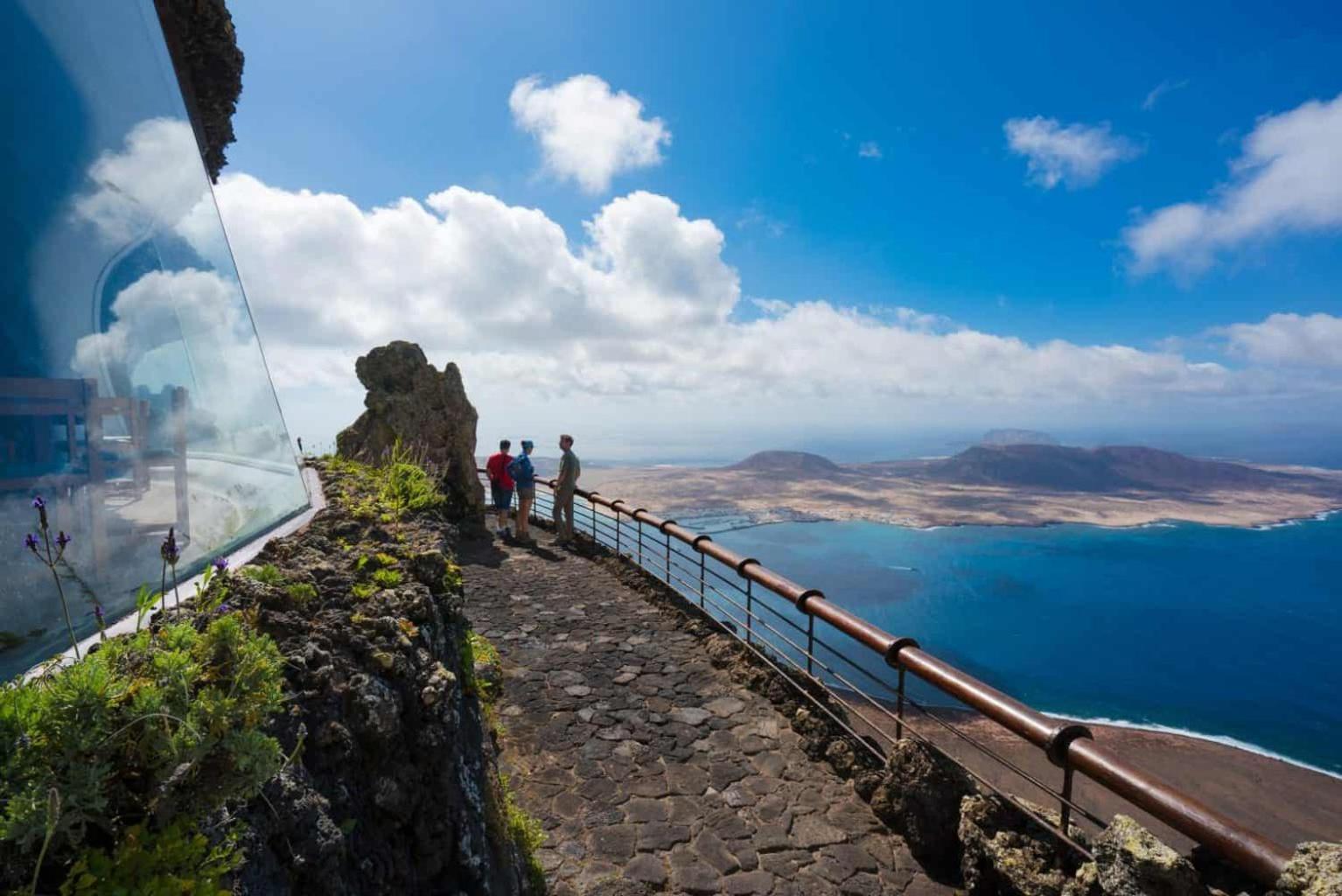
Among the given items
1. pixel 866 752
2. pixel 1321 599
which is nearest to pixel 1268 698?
pixel 1321 599

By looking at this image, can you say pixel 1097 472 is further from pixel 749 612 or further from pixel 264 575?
pixel 264 575

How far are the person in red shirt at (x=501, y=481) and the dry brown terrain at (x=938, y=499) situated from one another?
103248 millimetres

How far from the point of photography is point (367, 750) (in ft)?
7.45

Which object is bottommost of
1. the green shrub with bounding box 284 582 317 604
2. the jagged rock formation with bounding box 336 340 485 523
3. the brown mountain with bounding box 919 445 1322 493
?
the brown mountain with bounding box 919 445 1322 493

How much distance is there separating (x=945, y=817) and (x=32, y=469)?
4978mm

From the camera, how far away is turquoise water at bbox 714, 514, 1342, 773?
5641 centimetres

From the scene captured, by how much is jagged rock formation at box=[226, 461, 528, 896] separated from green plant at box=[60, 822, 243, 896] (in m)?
0.17

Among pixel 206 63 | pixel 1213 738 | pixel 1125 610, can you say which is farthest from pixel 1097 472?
pixel 206 63

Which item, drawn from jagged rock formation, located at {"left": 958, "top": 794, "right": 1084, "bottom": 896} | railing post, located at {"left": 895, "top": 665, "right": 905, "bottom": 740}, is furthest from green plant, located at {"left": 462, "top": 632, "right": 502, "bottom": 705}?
A: jagged rock formation, located at {"left": 958, "top": 794, "right": 1084, "bottom": 896}

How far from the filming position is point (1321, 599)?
82.6 meters

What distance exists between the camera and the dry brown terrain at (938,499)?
128 metres

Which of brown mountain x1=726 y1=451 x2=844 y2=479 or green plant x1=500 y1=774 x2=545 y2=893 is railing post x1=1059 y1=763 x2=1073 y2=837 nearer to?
green plant x1=500 y1=774 x2=545 y2=893

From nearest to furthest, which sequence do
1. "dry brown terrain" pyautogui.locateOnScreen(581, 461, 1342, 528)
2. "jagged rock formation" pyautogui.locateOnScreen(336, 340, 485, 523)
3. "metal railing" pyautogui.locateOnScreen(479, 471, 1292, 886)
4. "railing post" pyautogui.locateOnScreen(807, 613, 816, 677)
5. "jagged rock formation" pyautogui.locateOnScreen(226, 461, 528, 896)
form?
"jagged rock formation" pyautogui.locateOnScreen(226, 461, 528, 896) < "metal railing" pyautogui.locateOnScreen(479, 471, 1292, 886) < "railing post" pyautogui.locateOnScreen(807, 613, 816, 677) < "jagged rock formation" pyautogui.locateOnScreen(336, 340, 485, 523) < "dry brown terrain" pyautogui.locateOnScreen(581, 461, 1342, 528)

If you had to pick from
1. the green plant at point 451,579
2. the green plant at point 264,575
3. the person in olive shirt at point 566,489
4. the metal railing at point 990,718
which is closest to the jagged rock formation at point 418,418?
the person in olive shirt at point 566,489
